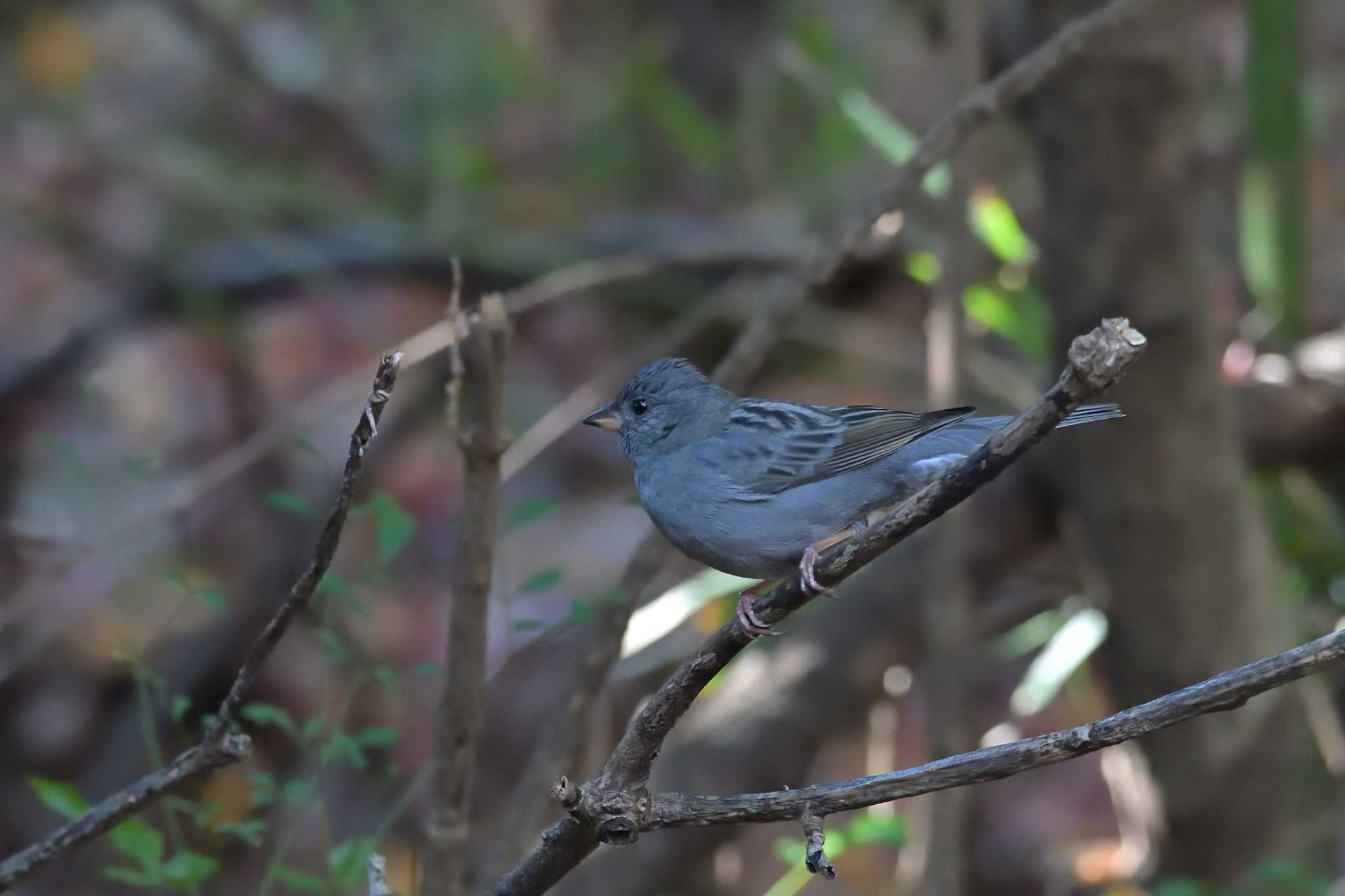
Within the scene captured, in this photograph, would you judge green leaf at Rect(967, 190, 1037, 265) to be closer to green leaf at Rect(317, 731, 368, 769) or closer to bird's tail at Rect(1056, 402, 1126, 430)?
bird's tail at Rect(1056, 402, 1126, 430)

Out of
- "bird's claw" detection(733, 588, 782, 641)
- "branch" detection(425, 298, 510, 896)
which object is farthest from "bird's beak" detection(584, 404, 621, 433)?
"bird's claw" detection(733, 588, 782, 641)

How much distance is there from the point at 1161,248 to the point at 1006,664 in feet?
8.25

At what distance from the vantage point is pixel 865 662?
500 cm

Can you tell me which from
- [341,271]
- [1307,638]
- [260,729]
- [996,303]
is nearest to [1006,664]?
[1307,638]

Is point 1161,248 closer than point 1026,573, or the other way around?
point 1161,248

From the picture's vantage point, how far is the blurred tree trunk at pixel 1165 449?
4.16 metres

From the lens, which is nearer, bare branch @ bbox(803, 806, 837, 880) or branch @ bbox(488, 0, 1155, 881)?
bare branch @ bbox(803, 806, 837, 880)

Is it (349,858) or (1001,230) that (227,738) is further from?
(1001,230)

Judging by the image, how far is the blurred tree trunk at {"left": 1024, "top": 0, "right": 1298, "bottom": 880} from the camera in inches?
164

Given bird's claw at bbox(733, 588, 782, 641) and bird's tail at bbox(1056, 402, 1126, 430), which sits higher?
bird's tail at bbox(1056, 402, 1126, 430)

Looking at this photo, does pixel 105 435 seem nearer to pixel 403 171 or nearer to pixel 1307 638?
pixel 403 171

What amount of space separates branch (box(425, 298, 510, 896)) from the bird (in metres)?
0.38

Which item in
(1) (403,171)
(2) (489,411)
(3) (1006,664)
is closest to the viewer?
(2) (489,411)

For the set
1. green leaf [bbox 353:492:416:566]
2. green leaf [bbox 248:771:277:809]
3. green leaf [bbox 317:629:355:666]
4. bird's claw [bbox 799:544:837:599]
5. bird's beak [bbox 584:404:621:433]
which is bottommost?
green leaf [bbox 248:771:277:809]
